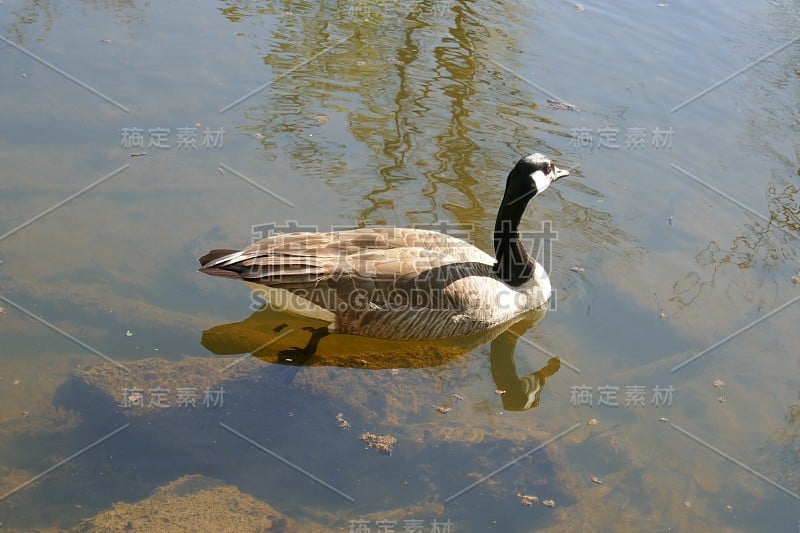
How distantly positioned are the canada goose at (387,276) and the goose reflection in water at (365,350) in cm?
10

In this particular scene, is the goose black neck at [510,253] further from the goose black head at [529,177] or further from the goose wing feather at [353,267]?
the goose wing feather at [353,267]

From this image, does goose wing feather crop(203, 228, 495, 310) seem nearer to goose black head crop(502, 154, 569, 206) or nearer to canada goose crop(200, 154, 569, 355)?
canada goose crop(200, 154, 569, 355)

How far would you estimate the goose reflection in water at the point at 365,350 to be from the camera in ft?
25.6

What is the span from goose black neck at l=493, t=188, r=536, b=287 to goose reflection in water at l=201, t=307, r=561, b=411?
646 millimetres

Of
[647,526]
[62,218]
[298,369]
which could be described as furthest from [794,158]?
[62,218]

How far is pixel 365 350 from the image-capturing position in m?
8.23

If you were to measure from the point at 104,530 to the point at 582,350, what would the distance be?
15.7ft

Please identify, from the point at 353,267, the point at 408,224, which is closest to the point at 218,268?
the point at 353,267

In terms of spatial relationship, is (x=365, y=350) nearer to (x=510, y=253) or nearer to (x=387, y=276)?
(x=387, y=276)

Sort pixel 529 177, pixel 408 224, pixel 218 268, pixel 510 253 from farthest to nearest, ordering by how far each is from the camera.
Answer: pixel 408 224 < pixel 510 253 < pixel 529 177 < pixel 218 268

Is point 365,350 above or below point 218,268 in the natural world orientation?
below

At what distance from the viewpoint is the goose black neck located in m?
8.73

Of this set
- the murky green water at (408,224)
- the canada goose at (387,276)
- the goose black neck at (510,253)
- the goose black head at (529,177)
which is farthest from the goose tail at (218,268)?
the goose black head at (529,177)

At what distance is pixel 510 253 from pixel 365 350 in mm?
1908
